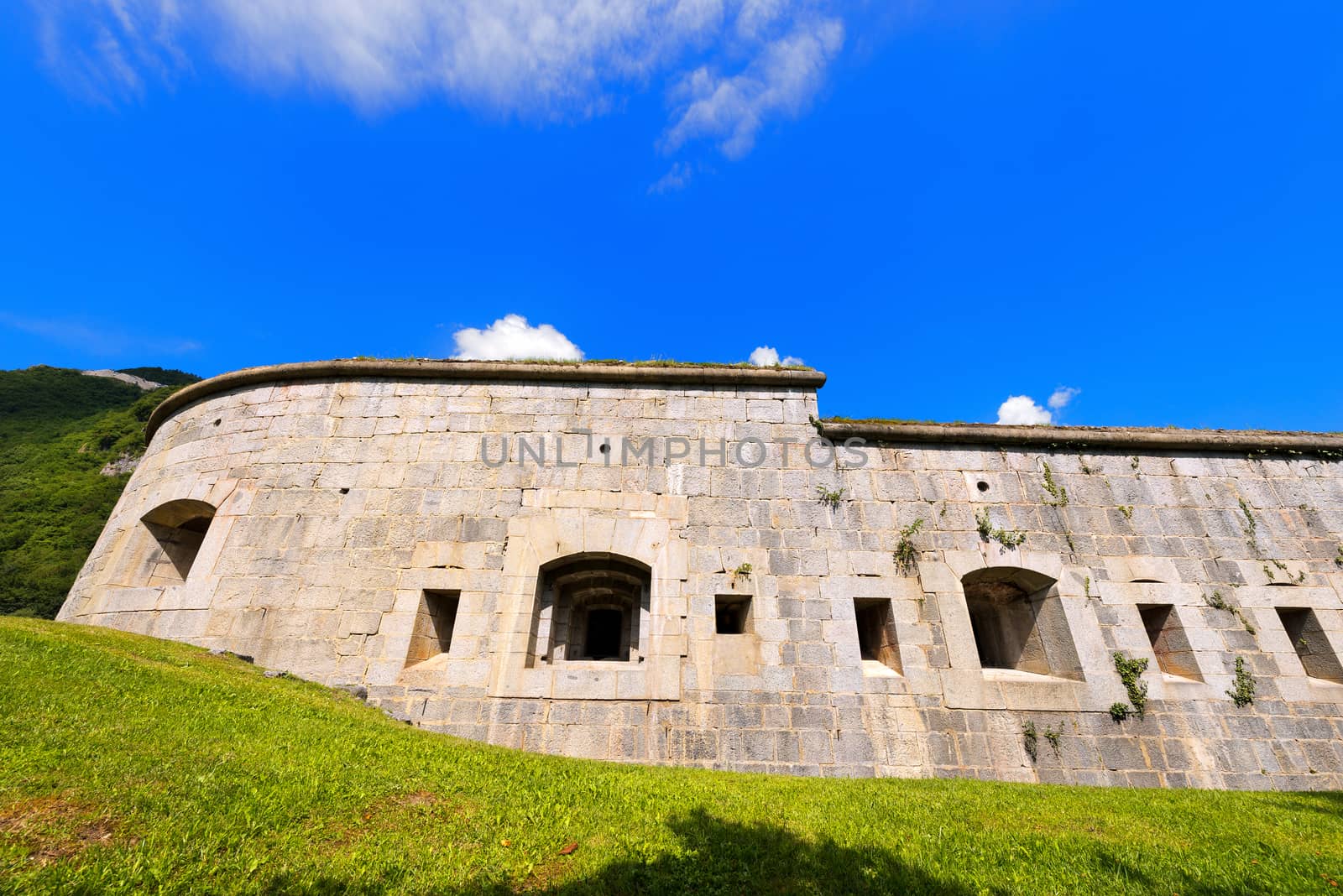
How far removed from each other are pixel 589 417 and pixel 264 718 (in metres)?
4.84

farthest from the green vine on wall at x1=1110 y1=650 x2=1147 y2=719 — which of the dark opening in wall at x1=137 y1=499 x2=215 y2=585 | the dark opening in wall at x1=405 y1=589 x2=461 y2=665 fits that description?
the dark opening in wall at x1=137 y1=499 x2=215 y2=585

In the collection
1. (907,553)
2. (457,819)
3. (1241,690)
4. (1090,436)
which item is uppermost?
(1090,436)

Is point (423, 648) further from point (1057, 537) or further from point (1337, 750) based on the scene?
point (1337, 750)

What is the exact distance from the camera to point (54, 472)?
2620cm

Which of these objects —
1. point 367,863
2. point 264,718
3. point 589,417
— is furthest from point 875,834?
point 589,417

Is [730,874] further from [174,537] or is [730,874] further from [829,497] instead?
[174,537]

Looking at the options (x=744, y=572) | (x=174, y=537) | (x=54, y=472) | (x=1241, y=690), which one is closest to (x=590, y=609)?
(x=744, y=572)

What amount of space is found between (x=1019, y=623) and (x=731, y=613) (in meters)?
4.03

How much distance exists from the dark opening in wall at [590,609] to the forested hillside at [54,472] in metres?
27.4

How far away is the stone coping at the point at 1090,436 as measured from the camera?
7.81 metres

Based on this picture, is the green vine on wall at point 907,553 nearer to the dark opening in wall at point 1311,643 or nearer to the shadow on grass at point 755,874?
the shadow on grass at point 755,874

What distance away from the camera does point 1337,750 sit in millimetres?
6414

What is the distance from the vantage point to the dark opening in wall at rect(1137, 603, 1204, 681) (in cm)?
687

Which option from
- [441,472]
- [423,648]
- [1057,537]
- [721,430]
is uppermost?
[721,430]
